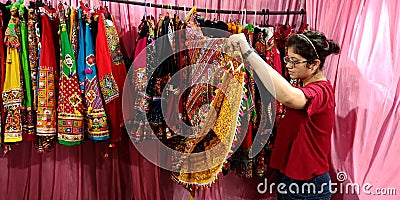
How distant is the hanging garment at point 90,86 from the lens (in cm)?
167

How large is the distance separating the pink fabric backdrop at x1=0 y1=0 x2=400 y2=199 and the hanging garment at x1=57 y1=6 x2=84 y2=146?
323mm

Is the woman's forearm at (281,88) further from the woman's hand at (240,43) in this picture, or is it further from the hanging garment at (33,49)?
the hanging garment at (33,49)

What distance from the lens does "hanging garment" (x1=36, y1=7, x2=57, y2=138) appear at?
5.26 feet

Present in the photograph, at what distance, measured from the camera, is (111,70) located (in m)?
1.70

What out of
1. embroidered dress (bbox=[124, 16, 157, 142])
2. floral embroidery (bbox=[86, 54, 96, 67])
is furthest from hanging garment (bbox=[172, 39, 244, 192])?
floral embroidery (bbox=[86, 54, 96, 67])

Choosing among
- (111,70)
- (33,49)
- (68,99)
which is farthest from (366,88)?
(33,49)

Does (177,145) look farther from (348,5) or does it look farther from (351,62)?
(348,5)

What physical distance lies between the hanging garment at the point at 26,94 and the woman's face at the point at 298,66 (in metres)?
1.15

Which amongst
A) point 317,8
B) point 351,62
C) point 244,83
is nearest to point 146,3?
point 244,83

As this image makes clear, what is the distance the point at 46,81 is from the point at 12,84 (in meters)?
0.14

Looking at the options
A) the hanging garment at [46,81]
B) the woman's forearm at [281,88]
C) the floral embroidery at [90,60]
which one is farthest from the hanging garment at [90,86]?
the woman's forearm at [281,88]

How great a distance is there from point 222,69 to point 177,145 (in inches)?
18.1

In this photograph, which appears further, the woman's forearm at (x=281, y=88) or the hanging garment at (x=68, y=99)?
the hanging garment at (x=68, y=99)

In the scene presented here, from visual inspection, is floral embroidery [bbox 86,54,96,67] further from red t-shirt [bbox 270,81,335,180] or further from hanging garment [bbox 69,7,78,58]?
red t-shirt [bbox 270,81,335,180]
